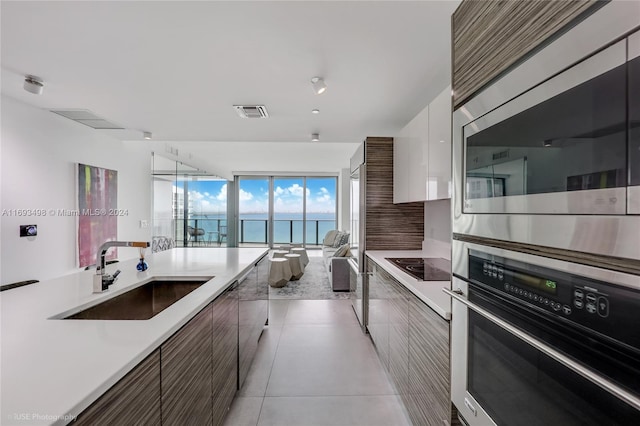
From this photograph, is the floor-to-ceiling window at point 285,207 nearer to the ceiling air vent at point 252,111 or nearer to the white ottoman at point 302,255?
the white ottoman at point 302,255

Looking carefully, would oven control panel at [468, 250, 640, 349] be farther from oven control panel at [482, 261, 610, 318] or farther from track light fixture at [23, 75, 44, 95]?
track light fixture at [23, 75, 44, 95]

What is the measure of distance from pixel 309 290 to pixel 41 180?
12.2ft

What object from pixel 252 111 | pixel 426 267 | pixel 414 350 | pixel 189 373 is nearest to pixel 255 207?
pixel 252 111

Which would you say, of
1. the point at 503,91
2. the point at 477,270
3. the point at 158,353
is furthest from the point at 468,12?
the point at 158,353

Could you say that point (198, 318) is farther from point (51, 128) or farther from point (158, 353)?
point (51, 128)

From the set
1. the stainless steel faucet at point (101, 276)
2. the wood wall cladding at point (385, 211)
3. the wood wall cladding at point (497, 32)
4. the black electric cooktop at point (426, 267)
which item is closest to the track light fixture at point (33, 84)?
the stainless steel faucet at point (101, 276)

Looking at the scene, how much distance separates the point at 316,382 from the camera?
2.24m

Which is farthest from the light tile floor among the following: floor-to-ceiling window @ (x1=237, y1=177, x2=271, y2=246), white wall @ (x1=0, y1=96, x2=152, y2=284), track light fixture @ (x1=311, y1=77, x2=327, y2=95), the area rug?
floor-to-ceiling window @ (x1=237, y1=177, x2=271, y2=246)

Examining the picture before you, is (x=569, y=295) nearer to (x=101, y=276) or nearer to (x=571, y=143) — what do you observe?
(x=571, y=143)

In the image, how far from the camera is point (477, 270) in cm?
103

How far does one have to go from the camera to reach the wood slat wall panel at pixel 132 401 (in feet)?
2.27

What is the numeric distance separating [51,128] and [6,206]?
0.99 m

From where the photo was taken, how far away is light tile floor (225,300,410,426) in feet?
6.15

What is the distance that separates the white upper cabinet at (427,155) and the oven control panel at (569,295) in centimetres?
98
